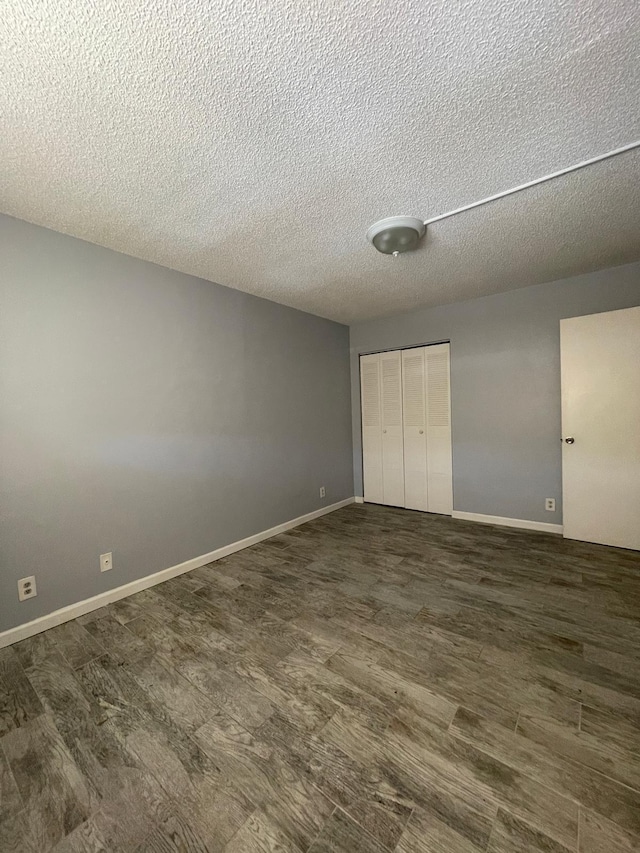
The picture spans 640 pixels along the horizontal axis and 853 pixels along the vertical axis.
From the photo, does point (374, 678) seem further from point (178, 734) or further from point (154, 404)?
point (154, 404)

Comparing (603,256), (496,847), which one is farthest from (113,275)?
(603,256)

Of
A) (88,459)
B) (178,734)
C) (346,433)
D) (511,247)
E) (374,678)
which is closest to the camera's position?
(178,734)

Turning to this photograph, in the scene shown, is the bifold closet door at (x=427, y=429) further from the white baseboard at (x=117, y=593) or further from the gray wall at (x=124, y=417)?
the white baseboard at (x=117, y=593)

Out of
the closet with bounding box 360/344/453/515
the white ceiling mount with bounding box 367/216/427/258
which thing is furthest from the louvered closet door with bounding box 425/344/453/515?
the white ceiling mount with bounding box 367/216/427/258

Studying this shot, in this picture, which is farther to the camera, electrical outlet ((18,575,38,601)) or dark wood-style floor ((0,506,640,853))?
electrical outlet ((18,575,38,601))

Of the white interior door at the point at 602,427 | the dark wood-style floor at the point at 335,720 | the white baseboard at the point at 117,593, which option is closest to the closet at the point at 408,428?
the white interior door at the point at 602,427

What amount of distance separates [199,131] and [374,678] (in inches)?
100

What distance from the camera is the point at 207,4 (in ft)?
3.26

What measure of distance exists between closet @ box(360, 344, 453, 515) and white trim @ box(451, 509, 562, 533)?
0.17 m

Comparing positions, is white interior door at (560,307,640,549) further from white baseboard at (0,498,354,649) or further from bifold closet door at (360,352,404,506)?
white baseboard at (0,498,354,649)

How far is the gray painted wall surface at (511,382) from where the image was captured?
3205 millimetres

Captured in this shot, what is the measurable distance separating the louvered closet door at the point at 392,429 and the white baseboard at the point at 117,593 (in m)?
1.57

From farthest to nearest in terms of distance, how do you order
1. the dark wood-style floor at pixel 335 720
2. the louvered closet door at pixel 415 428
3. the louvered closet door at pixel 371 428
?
1. the louvered closet door at pixel 371 428
2. the louvered closet door at pixel 415 428
3. the dark wood-style floor at pixel 335 720

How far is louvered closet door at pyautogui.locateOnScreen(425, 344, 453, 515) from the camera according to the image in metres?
3.96
